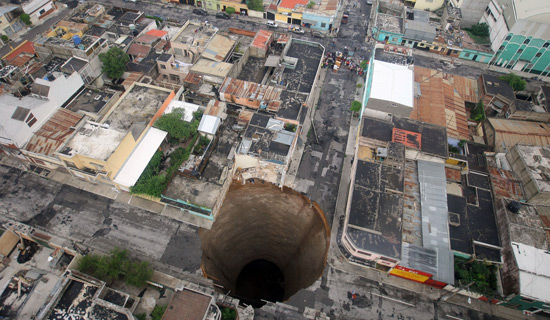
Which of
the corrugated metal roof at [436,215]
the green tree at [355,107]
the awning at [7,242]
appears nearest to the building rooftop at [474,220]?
the corrugated metal roof at [436,215]

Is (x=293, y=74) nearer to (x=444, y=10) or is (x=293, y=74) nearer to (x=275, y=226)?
(x=275, y=226)

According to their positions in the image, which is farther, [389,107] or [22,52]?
[22,52]

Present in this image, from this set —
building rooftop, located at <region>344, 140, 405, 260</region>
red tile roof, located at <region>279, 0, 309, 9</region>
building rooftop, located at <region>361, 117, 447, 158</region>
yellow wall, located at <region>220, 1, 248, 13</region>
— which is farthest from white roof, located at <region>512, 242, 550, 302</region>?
yellow wall, located at <region>220, 1, 248, 13</region>

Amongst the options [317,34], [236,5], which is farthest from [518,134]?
[236,5]

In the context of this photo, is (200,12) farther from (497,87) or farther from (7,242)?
(497,87)

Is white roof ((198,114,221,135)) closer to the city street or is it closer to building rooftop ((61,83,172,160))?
building rooftop ((61,83,172,160))
